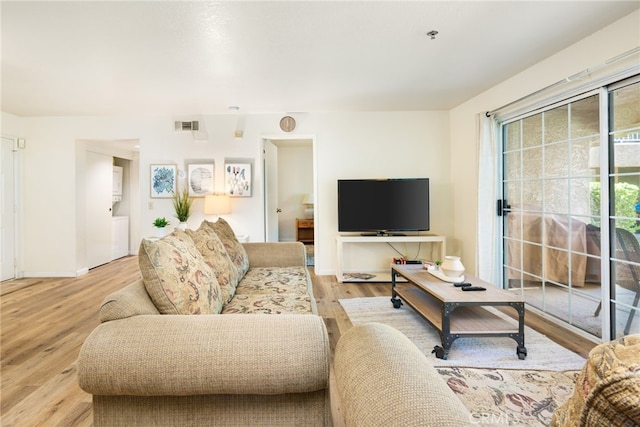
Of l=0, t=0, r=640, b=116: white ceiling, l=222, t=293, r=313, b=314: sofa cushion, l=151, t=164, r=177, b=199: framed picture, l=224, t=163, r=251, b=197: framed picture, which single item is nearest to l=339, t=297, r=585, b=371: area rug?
l=222, t=293, r=313, b=314: sofa cushion

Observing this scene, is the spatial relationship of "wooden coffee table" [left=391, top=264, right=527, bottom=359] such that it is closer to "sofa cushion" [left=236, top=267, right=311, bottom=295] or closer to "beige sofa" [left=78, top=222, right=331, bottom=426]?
"sofa cushion" [left=236, top=267, right=311, bottom=295]

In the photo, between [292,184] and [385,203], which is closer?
[385,203]

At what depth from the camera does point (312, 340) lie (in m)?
1.06

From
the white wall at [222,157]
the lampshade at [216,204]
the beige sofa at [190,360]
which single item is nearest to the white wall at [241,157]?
the white wall at [222,157]

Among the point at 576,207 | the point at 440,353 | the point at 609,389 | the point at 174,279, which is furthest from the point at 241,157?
the point at 609,389

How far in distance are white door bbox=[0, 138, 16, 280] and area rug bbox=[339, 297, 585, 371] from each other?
15.8ft

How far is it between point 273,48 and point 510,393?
9.36 ft

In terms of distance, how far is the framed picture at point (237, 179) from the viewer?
4.48m

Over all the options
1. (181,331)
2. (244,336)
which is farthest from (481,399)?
(181,331)

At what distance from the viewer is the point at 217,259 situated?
2.08m

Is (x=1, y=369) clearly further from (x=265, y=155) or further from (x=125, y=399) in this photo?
(x=265, y=155)

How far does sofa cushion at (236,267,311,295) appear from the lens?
2.23 meters

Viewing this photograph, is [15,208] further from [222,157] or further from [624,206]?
[624,206]

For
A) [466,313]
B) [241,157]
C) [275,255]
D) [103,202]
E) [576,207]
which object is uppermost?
[241,157]
